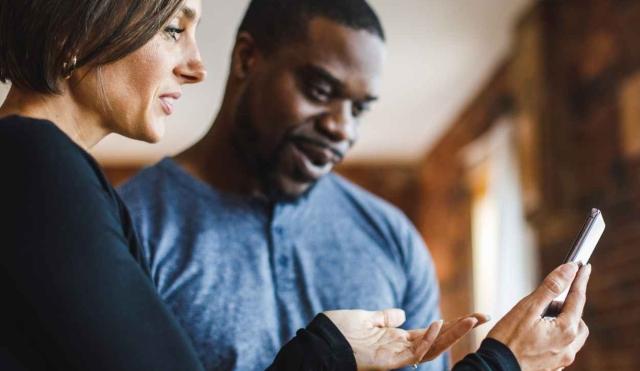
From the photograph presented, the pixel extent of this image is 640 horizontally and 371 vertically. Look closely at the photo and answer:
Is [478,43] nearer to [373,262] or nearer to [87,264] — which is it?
[373,262]

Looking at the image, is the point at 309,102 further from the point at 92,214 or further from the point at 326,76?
the point at 92,214

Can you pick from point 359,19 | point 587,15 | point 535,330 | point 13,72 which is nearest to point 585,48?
point 587,15

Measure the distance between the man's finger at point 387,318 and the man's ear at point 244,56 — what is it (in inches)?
24.4

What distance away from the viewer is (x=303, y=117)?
1422mm

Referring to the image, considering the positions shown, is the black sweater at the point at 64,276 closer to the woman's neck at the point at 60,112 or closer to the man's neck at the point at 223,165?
the woman's neck at the point at 60,112

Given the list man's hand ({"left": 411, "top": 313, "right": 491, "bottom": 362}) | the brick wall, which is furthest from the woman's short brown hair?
the brick wall

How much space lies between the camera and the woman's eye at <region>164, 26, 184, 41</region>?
96cm

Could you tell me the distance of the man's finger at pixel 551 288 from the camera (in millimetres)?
990

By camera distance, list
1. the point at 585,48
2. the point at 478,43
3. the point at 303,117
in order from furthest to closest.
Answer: the point at 478,43 < the point at 585,48 < the point at 303,117

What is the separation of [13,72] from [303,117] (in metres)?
0.61

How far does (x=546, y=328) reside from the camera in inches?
38.5

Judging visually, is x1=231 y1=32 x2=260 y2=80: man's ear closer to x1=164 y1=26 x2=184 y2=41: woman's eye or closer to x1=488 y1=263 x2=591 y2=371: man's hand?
x1=164 y1=26 x2=184 y2=41: woman's eye

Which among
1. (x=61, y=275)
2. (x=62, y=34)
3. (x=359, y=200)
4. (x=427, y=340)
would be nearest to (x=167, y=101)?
(x=62, y=34)

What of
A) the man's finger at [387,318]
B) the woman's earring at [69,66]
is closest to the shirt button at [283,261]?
the man's finger at [387,318]
